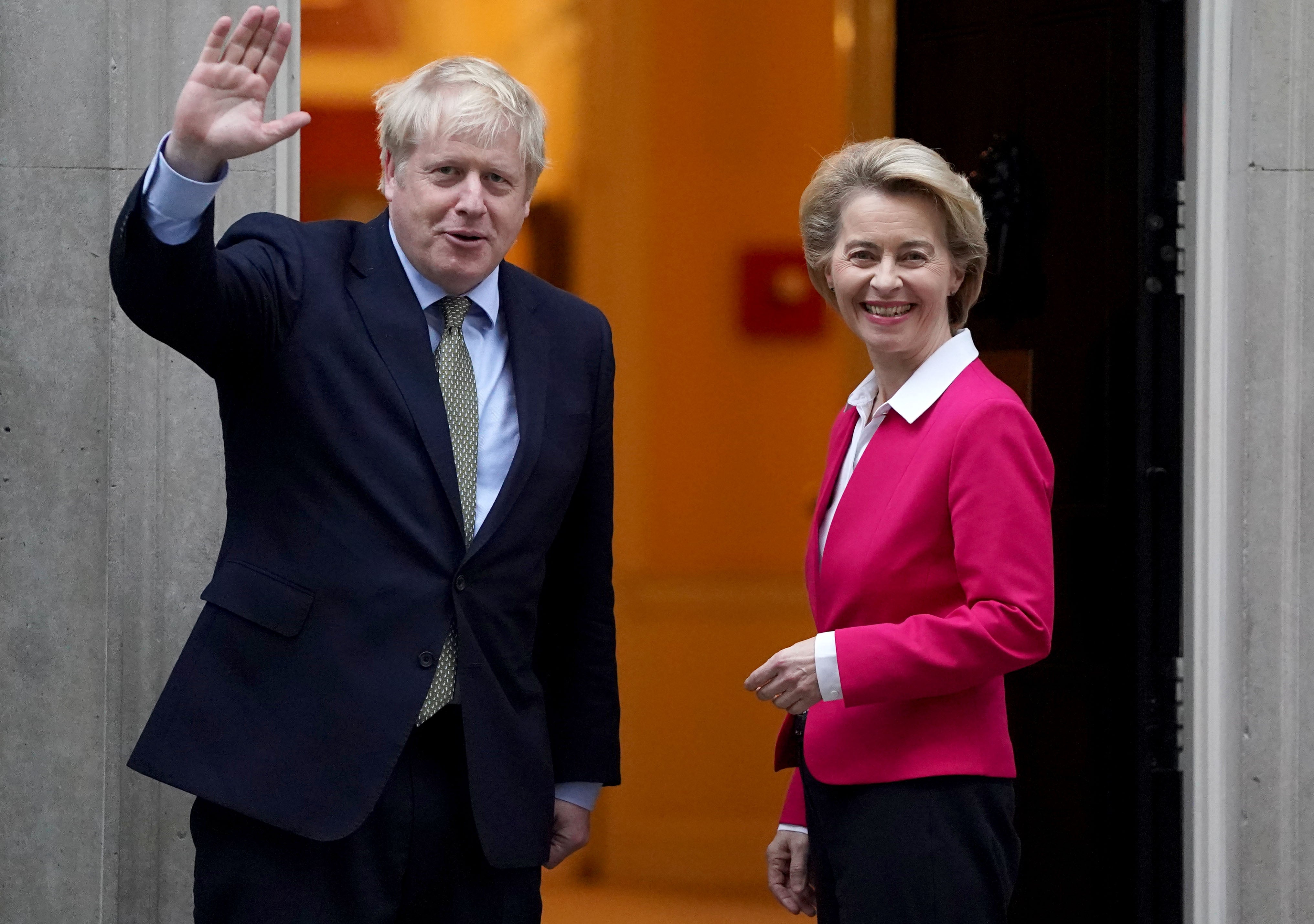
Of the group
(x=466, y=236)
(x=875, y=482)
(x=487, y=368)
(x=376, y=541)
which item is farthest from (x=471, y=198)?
(x=875, y=482)

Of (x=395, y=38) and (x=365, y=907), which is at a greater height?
(x=395, y=38)

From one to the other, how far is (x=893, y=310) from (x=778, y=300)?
184cm

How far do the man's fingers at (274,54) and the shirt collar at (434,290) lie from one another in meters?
0.34

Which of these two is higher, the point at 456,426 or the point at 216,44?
the point at 216,44

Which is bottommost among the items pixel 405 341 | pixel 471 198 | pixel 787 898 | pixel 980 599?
pixel 787 898

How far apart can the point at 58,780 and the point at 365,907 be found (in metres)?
1.29

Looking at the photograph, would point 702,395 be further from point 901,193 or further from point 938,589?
point 938,589

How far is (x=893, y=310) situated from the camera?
208cm

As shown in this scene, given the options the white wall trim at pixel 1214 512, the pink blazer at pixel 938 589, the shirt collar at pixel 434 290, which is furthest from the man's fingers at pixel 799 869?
the white wall trim at pixel 1214 512

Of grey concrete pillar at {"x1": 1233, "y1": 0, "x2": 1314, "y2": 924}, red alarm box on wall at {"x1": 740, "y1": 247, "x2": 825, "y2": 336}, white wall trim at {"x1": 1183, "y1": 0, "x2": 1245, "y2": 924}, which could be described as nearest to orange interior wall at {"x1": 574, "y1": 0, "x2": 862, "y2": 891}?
red alarm box on wall at {"x1": 740, "y1": 247, "x2": 825, "y2": 336}

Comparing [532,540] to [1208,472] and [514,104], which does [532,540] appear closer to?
[514,104]

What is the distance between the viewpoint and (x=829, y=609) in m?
2.07

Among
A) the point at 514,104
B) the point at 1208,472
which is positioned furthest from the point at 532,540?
the point at 1208,472

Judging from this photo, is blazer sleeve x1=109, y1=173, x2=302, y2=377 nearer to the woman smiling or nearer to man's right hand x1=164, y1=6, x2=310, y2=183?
man's right hand x1=164, y1=6, x2=310, y2=183
